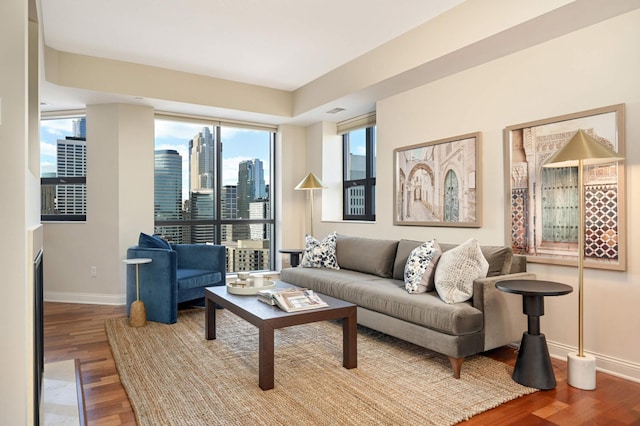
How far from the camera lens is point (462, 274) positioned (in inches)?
113

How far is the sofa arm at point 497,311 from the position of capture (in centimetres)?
274

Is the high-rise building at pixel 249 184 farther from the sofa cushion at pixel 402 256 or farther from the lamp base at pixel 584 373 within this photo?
the lamp base at pixel 584 373

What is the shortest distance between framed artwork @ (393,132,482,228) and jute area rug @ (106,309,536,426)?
129 cm

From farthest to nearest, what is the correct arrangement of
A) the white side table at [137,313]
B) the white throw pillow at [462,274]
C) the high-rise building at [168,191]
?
→ the high-rise building at [168,191]
the white side table at [137,313]
the white throw pillow at [462,274]

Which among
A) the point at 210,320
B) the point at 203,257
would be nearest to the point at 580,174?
the point at 210,320

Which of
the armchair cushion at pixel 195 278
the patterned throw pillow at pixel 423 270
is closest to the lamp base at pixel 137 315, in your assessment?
the armchair cushion at pixel 195 278

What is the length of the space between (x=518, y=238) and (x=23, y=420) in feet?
10.7

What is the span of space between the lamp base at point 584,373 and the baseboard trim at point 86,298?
177 inches

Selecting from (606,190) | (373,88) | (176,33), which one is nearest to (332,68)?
(373,88)

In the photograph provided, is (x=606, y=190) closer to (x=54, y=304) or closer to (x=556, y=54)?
(x=556, y=54)

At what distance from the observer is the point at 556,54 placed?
301 cm

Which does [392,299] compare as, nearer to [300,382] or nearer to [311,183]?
[300,382]

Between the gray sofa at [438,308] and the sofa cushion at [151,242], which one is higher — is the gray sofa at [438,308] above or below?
below

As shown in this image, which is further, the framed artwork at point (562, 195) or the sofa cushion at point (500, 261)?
the sofa cushion at point (500, 261)
